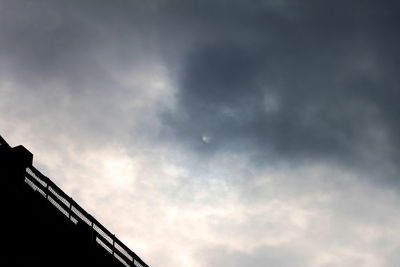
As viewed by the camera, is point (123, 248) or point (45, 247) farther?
point (123, 248)

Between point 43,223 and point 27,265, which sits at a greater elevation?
point 43,223

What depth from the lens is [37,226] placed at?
14.0 m

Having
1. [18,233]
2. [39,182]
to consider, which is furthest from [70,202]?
[18,233]

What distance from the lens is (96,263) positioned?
616 inches

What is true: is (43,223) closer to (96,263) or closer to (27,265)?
(27,265)

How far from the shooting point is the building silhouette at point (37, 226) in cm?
1363

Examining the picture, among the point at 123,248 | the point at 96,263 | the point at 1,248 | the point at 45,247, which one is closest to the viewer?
the point at 1,248

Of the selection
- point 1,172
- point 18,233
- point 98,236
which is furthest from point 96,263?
point 1,172

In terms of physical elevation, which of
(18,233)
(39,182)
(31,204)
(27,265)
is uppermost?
(39,182)

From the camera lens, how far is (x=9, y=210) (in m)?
13.6

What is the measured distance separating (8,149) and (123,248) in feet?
20.6

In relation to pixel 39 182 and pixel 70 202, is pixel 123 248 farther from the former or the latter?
pixel 39 182

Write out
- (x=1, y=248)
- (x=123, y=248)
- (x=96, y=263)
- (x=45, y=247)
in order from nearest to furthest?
(x=1, y=248)
(x=45, y=247)
(x=96, y=263)
(x=123, y=248)

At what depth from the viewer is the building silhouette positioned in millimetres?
13633
